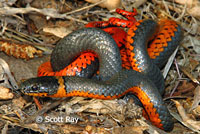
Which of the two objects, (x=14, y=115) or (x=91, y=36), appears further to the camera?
(x=91, y=36)

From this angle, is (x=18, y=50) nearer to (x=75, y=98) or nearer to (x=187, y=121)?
(x=75, y=98)

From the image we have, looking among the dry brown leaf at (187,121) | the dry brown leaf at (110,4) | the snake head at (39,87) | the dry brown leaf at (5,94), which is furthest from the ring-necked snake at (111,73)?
the dry brown leaf at (110,4)

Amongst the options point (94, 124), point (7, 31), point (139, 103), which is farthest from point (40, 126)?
point (7, 31)

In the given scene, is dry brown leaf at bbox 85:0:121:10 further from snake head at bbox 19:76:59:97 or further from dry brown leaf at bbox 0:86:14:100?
dry brown leaf at bbox 0:86:14:100

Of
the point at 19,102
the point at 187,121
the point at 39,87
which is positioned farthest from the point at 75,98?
the point at 187,121

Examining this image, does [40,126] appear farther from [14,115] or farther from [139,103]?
[139,103]

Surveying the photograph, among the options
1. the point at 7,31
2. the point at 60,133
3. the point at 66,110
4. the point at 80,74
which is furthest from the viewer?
the point at 7,31

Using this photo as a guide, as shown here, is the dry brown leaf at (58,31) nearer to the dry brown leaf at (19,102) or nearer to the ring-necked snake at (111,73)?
the ring-necked snake at (111,73)
